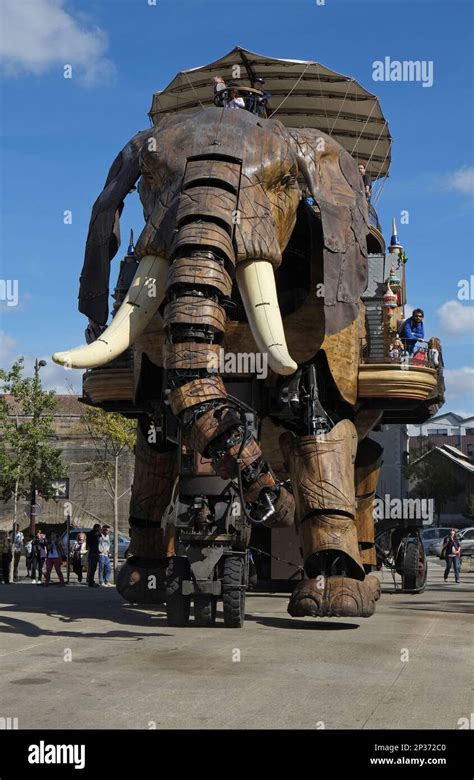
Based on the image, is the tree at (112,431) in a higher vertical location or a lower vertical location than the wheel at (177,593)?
higher

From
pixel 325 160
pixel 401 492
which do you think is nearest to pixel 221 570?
pixel 325 160

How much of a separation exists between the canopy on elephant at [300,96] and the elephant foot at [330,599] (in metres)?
10.0

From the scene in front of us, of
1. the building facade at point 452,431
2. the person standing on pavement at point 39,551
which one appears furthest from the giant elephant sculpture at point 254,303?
the building facade at point 452,431

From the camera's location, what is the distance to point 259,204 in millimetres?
10781

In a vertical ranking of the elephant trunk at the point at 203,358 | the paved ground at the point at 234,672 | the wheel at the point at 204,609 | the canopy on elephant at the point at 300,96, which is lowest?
the paved ground at the point at 234,672

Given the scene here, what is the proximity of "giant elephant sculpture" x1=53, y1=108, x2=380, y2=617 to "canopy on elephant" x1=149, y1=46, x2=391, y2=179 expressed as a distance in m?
7.12

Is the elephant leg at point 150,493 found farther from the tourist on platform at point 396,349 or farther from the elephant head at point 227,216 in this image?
the tourist on platform at point 396,349

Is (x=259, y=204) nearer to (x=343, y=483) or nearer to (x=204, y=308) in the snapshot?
(x=204, y=308)

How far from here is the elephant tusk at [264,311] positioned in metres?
9.79

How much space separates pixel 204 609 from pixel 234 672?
2.96 m

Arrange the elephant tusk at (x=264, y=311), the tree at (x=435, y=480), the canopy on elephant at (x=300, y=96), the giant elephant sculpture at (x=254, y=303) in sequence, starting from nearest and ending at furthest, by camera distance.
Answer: the giant elephant sculpture at (x=254, y=303) → the elephant tusk at (x=264, y=311) → the canopy on elephant at (x=300, y=96) → the tree at (x=435, y=480)

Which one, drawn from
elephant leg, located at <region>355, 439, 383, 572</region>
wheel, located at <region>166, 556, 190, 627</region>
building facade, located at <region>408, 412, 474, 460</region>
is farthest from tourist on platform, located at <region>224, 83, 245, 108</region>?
building facade, located at <region>408, 412, 474, 460</region>
